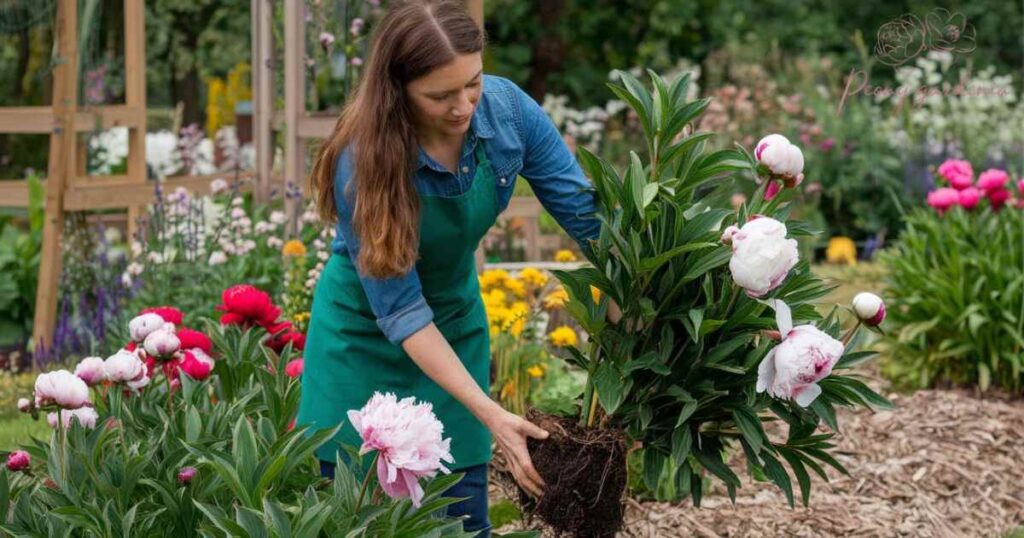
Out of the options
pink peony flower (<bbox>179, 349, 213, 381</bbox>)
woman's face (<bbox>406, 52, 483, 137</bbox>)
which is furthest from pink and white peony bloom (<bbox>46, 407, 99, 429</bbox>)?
woman's face (<bbox>406, 52, 483, 137</bbox>)

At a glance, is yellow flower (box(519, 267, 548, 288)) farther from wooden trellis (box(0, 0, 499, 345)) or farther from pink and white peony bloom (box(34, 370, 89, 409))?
pink and white peony bloom (box(34, 370, 89, 409))

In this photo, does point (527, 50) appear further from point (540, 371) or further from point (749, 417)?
Result: point (749, 417)

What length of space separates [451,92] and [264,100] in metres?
3.91

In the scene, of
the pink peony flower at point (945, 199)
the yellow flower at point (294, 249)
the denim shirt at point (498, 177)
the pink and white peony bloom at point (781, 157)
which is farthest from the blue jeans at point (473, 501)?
the pink peony flower at point (945, 199)

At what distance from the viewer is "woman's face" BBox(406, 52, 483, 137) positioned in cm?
244

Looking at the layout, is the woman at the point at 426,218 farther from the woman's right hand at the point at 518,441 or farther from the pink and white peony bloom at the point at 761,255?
the pink and white peony bloom at the point at 761,255

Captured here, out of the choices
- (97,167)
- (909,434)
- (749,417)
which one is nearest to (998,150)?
(909,434)

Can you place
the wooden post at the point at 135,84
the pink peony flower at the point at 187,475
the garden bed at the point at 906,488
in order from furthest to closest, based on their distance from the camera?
1. the wooden post at the point at 135,84
2. the garden bed at the point at 906,488
3. the pink peony flower at the point at 187,475

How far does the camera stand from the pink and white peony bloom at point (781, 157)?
260cm

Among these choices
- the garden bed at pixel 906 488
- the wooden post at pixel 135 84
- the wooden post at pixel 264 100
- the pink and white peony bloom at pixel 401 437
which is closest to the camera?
the pink and white peony bloom at pixel 401 437

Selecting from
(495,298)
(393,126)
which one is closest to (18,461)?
(393,126)

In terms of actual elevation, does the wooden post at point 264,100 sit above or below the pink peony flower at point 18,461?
above

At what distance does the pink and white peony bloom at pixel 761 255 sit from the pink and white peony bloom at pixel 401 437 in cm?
58

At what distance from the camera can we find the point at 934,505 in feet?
13.7
